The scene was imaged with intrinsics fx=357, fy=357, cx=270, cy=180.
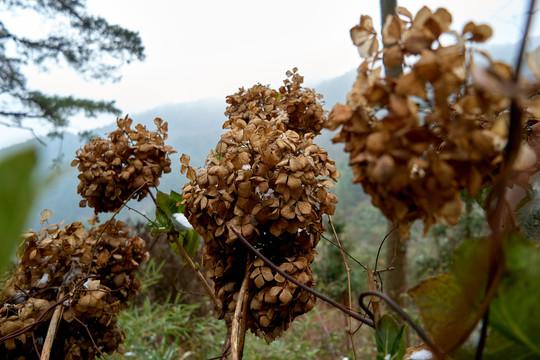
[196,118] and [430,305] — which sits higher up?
[196,118]

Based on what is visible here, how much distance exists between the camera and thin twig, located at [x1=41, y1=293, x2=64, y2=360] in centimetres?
40

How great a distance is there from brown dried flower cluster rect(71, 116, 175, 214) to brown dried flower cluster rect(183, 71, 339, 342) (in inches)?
6.8

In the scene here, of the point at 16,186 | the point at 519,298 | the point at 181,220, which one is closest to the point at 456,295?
the point at 519,298

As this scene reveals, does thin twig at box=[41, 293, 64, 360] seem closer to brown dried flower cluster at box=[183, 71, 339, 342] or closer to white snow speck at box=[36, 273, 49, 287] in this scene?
white snow speck at box=[36, 273, 49, 287]

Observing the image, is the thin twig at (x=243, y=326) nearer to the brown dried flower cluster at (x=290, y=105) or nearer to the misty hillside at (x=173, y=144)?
the misty hillside at (x=173, y=144)

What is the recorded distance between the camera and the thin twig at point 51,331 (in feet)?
1.32

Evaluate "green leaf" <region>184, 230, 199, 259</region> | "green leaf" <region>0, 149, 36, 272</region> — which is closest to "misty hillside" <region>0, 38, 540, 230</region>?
"green leaf" <region>0, 149, 36, 272</region>

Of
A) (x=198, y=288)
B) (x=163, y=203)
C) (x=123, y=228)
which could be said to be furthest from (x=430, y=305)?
(x=198, y=288)

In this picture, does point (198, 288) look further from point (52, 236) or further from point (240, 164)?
point (240, 164)

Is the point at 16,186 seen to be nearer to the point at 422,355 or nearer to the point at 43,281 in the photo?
the point at 422,355

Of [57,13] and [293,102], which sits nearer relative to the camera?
[293,102]

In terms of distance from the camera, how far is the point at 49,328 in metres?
0.43

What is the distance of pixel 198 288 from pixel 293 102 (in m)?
2.33

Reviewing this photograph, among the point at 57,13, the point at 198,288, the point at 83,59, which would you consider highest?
the point at 57,13
